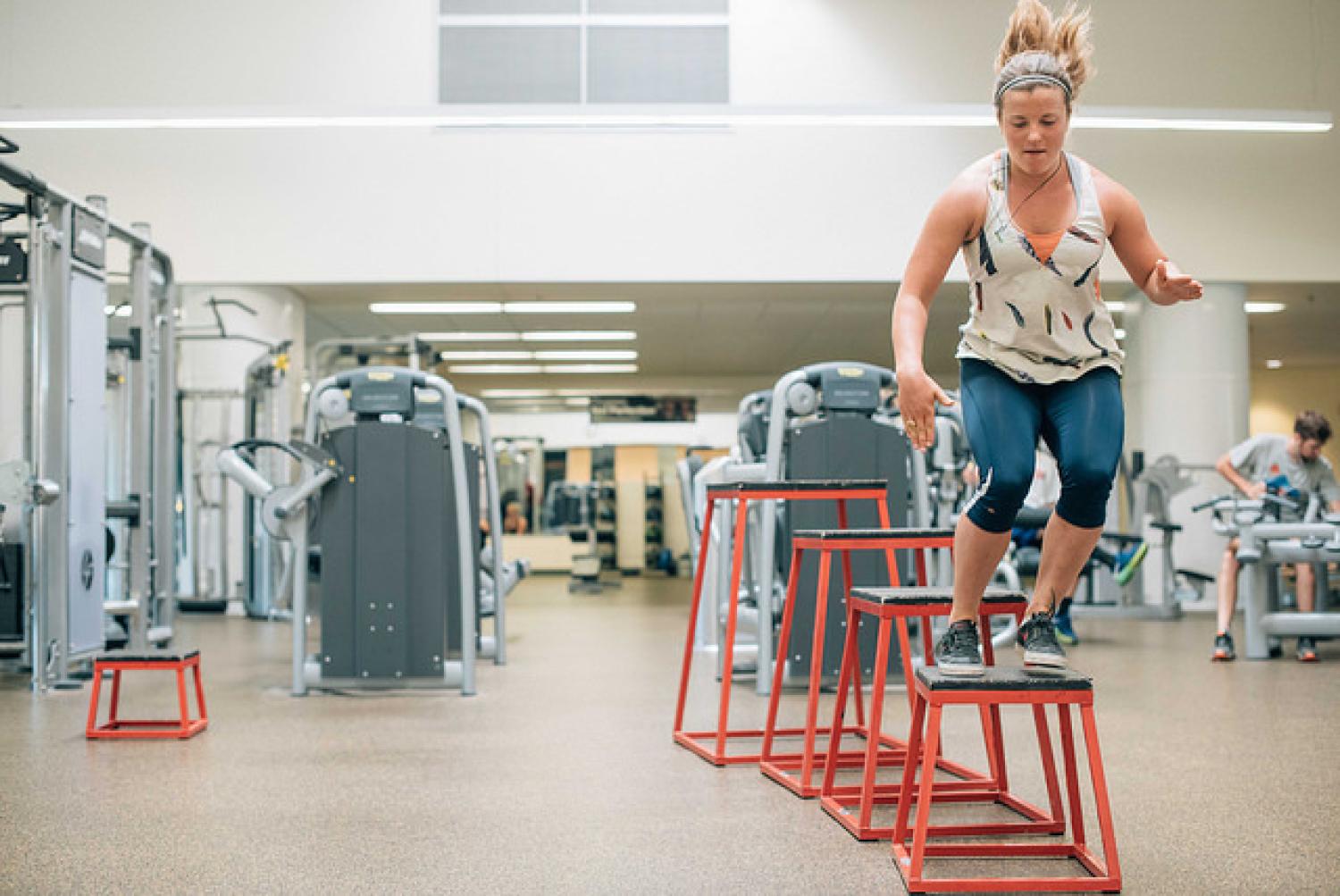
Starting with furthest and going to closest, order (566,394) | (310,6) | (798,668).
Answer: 1. (566,394)
2. (310,6)
3. (798,668)

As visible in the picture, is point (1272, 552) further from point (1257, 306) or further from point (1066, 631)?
point (1257, 306)

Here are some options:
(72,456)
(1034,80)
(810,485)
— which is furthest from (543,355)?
(1034,80)

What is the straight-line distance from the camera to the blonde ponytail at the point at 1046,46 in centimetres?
231

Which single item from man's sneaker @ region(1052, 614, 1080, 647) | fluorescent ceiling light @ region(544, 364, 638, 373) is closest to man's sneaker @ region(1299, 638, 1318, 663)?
man's sneaker @ region(1052, 614, 1080, 647)

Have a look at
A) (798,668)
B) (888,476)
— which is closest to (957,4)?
(888,476)

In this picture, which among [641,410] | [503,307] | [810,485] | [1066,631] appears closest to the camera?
[810,485]

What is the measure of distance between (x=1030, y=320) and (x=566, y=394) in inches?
681

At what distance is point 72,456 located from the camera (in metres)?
5.61

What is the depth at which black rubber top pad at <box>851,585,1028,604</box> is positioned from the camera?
8.47 feet

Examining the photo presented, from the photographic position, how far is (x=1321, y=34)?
32.5 feet

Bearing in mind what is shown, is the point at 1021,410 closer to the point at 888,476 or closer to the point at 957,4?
the point at 888,476

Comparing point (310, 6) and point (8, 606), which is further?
point (310, 6)

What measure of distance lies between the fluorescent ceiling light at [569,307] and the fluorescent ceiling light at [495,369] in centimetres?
453

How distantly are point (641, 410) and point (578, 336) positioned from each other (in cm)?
408
